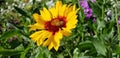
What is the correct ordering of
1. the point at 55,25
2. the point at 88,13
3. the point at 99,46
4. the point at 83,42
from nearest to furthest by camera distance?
the point at 55,25, the point at 99,46, the point at 83,42, the point at 88,13

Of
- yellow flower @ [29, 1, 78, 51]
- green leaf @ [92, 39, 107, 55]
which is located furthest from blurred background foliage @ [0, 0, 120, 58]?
yellow flower @ [29, 1, 78, 51]

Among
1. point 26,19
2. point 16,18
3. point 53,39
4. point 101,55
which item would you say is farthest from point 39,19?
point 16,18

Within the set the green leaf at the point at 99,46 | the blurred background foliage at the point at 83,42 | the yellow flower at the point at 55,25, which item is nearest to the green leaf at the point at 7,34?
the blurred background foliage at the point at 83,42

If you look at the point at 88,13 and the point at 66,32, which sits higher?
the point at 66,32

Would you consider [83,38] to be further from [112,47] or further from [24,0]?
[24,0]

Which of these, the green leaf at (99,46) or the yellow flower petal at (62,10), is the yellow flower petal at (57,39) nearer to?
the yellow flower petal at (62,10)

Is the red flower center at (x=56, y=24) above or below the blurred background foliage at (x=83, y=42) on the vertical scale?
above

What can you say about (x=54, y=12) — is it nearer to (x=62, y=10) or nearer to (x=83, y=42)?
(x=62, y=10)

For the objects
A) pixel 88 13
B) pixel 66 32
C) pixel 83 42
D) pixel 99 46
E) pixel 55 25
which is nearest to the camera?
pixel 66 32

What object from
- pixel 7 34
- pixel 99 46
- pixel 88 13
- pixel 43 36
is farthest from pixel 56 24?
pixel 88 13
